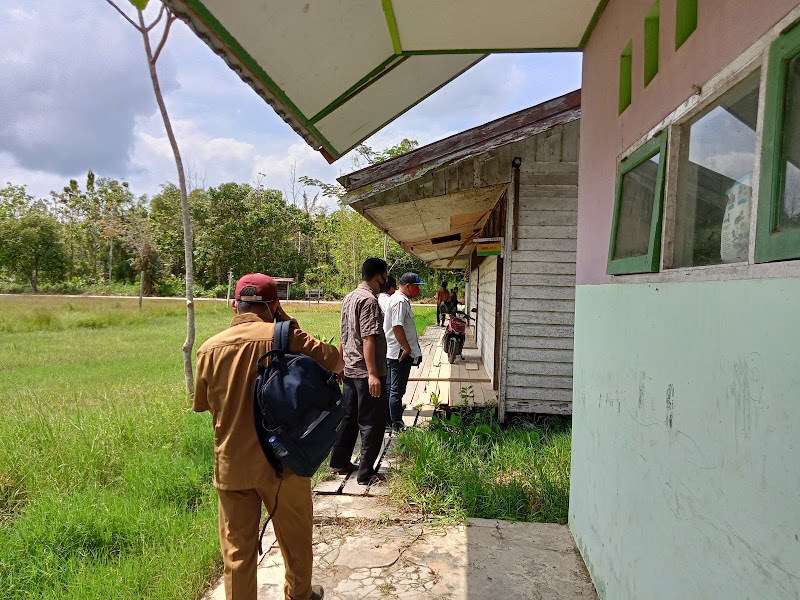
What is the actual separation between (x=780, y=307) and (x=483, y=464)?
3798mm

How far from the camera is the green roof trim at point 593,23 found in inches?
116

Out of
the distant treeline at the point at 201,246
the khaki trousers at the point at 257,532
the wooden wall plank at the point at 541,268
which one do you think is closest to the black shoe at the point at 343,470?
the khaki trousers at the point at 257,532

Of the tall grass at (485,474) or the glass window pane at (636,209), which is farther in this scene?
the tall grass at (485,474)

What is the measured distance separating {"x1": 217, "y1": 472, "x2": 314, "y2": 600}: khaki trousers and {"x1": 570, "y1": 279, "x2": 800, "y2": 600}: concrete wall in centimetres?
148

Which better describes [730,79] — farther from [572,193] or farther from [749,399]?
[572,193]

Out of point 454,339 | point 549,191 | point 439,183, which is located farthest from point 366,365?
point 454,339

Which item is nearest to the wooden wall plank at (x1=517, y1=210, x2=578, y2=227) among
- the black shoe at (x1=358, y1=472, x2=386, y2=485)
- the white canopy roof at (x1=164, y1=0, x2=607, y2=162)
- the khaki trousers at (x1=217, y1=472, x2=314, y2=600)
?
the white canopy roof at (x1=164, y1=0, x2=607, y2=162)

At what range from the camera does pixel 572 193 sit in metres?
6.02

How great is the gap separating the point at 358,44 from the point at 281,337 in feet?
5.01

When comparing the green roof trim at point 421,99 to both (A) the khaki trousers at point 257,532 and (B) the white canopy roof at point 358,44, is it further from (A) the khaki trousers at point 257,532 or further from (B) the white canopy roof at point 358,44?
(A) the khaki trousers at point 257,532

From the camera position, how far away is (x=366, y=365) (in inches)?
174

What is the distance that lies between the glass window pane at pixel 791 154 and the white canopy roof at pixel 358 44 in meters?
1.73

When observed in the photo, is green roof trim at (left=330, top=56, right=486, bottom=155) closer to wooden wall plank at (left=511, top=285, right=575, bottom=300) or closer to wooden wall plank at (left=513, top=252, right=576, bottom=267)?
wooden wall plank at (left=513, top=252, right=576, bottom=267)

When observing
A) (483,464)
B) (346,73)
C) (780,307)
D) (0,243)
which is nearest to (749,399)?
(780,307)
